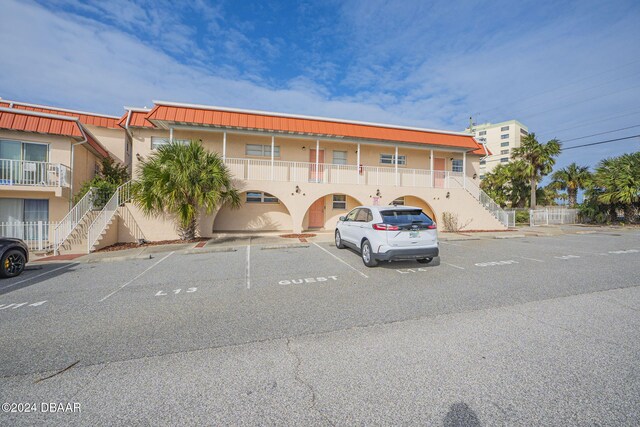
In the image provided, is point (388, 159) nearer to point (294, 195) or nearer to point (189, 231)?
point (294, 195)

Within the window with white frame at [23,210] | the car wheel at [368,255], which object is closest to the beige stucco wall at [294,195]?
the window with white frame at [23,210]

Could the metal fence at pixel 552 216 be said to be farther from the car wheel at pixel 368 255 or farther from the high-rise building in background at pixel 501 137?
the high-rise building in background at pixel 501 137

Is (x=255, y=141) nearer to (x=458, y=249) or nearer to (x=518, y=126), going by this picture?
(x=458, y=249)

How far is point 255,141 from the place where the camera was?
17.0m

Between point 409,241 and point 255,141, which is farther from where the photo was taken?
point 255,141

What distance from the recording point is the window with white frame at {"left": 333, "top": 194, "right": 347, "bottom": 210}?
18.5m

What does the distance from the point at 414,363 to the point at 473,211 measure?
18201 millimetres

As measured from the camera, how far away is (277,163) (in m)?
16.8

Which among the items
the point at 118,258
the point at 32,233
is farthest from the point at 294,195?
the point at 32,233

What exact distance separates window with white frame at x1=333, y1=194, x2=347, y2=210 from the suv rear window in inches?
423

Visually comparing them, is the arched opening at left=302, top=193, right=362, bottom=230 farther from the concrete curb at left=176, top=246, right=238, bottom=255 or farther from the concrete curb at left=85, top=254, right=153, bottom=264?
the concrete curb at left=85, top=254, right=153, bottom=264

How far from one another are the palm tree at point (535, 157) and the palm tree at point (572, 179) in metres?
6.79

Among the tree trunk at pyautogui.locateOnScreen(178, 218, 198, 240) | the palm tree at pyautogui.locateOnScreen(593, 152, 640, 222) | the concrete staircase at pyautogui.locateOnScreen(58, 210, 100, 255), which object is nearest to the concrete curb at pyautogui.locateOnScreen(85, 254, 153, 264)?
the concrete staircase at pyautogui.locateOnScreen(58, 210, 100, 255)

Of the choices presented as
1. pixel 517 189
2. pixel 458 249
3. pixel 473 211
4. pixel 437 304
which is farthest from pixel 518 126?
pixel 437 304
